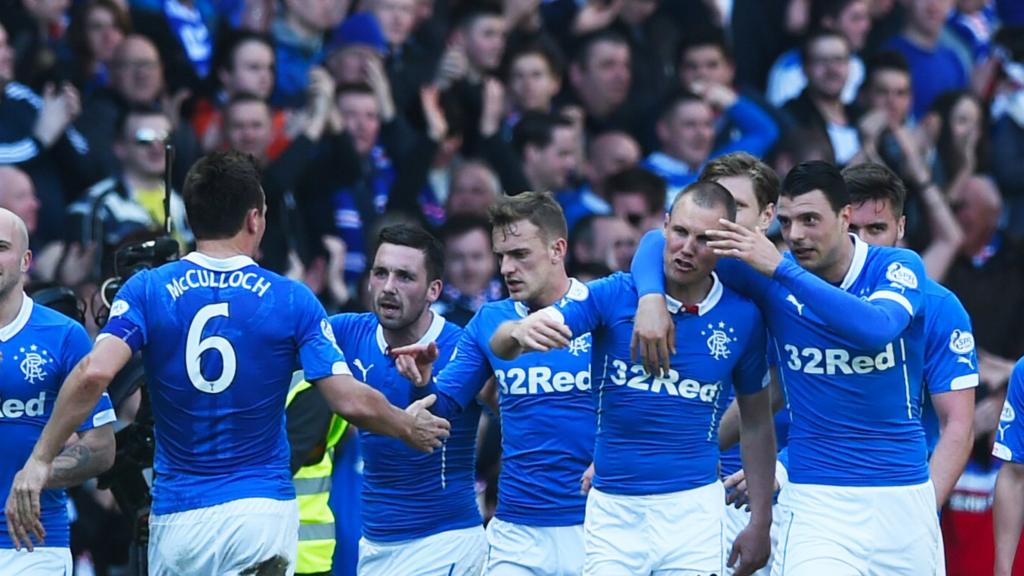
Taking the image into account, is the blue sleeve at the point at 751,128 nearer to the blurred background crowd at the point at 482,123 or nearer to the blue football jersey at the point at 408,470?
the blurred background crowd at the point at 482,123

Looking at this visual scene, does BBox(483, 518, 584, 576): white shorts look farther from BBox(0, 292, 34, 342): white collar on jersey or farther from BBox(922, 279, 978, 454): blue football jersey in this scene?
BBox(0, 292, 34, 342): white collar on jersey

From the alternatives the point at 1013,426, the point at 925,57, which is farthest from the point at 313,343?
the point at 925,57

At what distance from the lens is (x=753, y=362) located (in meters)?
8.97

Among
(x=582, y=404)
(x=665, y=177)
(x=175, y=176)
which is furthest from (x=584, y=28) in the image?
(x=582, y=404)

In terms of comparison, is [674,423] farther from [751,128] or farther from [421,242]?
[751,128]

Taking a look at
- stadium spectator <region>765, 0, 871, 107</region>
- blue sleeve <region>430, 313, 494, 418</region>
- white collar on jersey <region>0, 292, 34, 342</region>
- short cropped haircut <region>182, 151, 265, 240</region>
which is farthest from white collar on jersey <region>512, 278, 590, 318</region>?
stadium spectator <region>765, 0, 871, 107</region>

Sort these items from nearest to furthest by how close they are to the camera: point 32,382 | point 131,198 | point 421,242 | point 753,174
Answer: point 32,382 → point 753,174 → point 421,242 → point 131,198

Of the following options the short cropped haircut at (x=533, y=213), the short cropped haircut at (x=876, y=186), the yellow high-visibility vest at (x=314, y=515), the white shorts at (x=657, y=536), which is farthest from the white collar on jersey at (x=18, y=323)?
the short cropped haircut at (x=876, y=186)

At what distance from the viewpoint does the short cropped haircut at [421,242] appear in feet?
32.3

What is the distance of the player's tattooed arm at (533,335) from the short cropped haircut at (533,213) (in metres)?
1.06

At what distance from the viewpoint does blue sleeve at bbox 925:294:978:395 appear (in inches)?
359

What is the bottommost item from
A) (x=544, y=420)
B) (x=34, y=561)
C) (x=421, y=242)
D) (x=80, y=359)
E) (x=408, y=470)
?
(x=34, y=561)

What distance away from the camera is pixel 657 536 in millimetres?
8758

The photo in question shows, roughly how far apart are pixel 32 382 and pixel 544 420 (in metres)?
2.42
